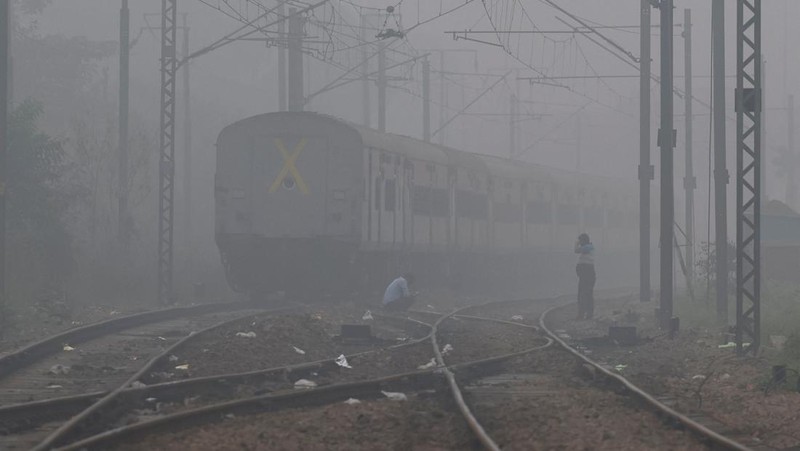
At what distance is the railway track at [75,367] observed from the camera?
9.68 m

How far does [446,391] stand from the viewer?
38.1 ft

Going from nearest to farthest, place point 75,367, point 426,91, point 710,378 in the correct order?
1. point 710,378
2. point 75,367
3. point 426,91

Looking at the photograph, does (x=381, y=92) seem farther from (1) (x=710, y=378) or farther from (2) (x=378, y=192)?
(1) (x=710, y=378)

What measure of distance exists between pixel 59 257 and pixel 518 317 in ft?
32.1

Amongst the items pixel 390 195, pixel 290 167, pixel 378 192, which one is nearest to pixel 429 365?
pixel 290 167

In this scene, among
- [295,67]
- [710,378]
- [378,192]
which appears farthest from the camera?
[295,67]

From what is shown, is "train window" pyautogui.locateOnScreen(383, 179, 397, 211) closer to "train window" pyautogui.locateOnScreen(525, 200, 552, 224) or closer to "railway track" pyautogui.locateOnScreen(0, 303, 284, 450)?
"railway track" pyautogui.locateOnScreen(0, 303, 284, 450)

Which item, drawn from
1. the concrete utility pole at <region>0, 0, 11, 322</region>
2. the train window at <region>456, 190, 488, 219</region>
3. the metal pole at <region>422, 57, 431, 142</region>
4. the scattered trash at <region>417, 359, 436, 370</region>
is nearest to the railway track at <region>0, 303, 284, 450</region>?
the concrete utility pole at <region>0, 0, 11, 322</region>

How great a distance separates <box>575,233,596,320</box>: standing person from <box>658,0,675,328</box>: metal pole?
1648 mm

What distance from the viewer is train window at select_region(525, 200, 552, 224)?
129 feet

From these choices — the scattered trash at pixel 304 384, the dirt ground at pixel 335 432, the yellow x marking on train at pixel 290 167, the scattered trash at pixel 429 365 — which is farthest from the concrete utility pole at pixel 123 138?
the dirt ground at pixel 335 432

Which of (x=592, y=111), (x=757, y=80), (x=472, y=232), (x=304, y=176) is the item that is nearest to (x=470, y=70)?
(x=592, y=111)

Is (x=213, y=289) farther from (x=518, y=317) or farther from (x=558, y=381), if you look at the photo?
(x=558, y=381)

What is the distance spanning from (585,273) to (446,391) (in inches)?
467
